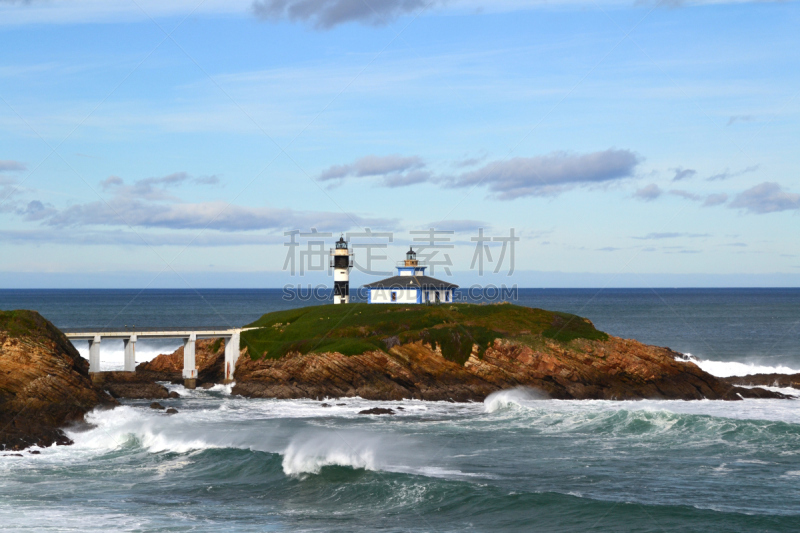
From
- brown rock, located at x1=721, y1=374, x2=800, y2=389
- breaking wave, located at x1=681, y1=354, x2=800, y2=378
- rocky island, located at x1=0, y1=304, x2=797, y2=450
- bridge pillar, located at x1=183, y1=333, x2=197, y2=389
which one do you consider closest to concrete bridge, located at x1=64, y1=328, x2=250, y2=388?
bridge pillar, located at x1=183, y1=333, x2=197, y2=389

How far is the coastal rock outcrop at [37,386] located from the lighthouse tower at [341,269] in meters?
35.5

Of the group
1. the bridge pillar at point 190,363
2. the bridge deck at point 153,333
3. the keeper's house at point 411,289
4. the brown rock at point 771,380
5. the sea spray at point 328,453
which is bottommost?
the brown rock at point 771,380

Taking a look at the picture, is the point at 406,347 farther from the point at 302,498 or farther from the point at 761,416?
the point at 302,498

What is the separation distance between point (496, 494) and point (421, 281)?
51.9m

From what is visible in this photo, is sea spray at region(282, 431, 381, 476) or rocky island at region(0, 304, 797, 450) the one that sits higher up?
rocky island at region(0, 304, 797, 450)

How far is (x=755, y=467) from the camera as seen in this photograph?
108 ft

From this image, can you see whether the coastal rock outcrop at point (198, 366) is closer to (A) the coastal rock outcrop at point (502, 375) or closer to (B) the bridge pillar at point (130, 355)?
(B) the bridge pillar at point (130, 355)

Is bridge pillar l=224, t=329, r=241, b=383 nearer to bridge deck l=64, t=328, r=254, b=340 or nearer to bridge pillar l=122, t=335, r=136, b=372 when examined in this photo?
bridge deck l=64, t=328, r=254, b=340

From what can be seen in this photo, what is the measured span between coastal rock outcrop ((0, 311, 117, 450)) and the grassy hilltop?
17.5 meters

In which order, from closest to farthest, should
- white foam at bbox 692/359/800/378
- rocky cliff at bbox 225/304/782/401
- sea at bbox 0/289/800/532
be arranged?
sea at bbox 0/289/800/532 → rocky cliff at bbox 225/304/782/401 → white foam at bbox 692/359/800/378

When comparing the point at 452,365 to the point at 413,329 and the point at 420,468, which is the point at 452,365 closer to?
the point at 413,329

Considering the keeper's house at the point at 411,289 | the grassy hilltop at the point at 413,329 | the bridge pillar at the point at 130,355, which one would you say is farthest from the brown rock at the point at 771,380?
the bridge pillar at the point at 130,355

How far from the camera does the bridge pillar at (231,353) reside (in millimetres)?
62312

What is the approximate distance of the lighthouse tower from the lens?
7962 cm
